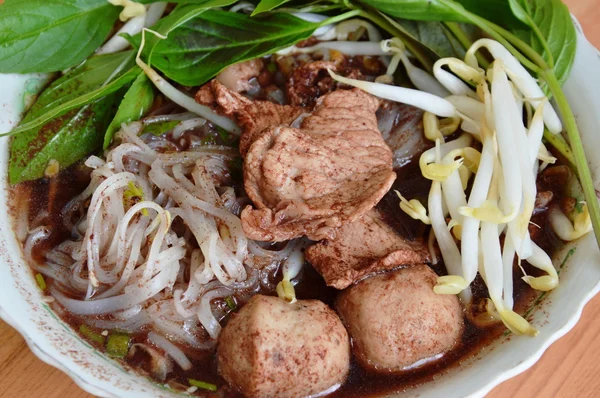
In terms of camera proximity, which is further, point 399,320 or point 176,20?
point 176,20

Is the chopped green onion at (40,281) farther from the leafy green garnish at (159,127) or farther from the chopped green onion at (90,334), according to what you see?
the leafy green garnish at (159,127)

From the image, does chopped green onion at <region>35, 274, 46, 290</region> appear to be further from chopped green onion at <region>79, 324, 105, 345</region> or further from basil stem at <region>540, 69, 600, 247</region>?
basil stem at <region>540, 69, 600, 247</region>

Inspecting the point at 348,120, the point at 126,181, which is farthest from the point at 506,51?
the point at 126,181

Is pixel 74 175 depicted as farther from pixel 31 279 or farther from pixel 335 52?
pixel 335 52

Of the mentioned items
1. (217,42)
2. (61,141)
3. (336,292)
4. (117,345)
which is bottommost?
(117,345)

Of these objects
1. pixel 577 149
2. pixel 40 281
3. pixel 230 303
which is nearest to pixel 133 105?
pixel 40 281

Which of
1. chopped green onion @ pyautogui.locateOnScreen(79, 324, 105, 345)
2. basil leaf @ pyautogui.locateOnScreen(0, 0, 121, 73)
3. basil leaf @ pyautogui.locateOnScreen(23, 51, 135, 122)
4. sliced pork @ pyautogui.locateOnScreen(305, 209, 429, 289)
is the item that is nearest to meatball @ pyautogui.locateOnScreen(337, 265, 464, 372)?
sliced pork @ pyautogui.locateOnScreen(305, 209, 429, 289)

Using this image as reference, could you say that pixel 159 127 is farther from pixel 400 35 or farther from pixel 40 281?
pixel 400 35

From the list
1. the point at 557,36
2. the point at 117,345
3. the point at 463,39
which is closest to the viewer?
the point at 117,345
